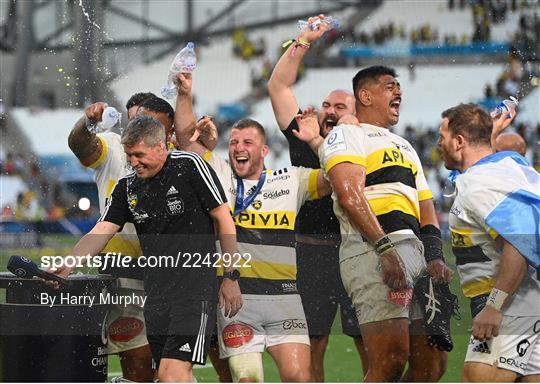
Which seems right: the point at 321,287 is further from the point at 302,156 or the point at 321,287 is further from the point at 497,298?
the point at 497,298

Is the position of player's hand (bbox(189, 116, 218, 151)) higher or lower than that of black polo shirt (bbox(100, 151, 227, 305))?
higher

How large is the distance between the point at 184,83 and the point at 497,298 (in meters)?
2.03

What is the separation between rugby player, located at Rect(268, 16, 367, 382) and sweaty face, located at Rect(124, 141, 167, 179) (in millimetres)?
889

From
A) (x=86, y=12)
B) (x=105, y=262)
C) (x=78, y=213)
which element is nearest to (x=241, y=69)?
(x=86, y=12)

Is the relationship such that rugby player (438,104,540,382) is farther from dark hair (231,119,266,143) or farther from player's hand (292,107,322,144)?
dark hair (231,119,266,143)

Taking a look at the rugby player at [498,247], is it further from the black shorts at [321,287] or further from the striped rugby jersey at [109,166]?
the striped rugby jersey at [109,166]

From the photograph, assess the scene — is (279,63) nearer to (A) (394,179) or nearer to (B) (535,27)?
(A) (394,179)

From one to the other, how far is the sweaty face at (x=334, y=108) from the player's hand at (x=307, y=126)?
30 cm

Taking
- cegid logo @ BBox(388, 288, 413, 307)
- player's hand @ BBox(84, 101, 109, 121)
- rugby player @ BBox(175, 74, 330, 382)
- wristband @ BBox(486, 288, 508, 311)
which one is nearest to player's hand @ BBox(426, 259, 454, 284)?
cegid logo @ BBox(388, 288, 413, 307)

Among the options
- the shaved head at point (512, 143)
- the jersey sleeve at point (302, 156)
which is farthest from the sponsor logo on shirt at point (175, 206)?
the shaved head at point (512, 143)

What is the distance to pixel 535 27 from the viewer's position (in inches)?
247

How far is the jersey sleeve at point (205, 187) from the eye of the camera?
5.34m

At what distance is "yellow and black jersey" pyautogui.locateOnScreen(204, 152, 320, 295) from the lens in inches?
227

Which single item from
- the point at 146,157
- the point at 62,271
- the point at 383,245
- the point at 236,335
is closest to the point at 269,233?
the point at 236,335
